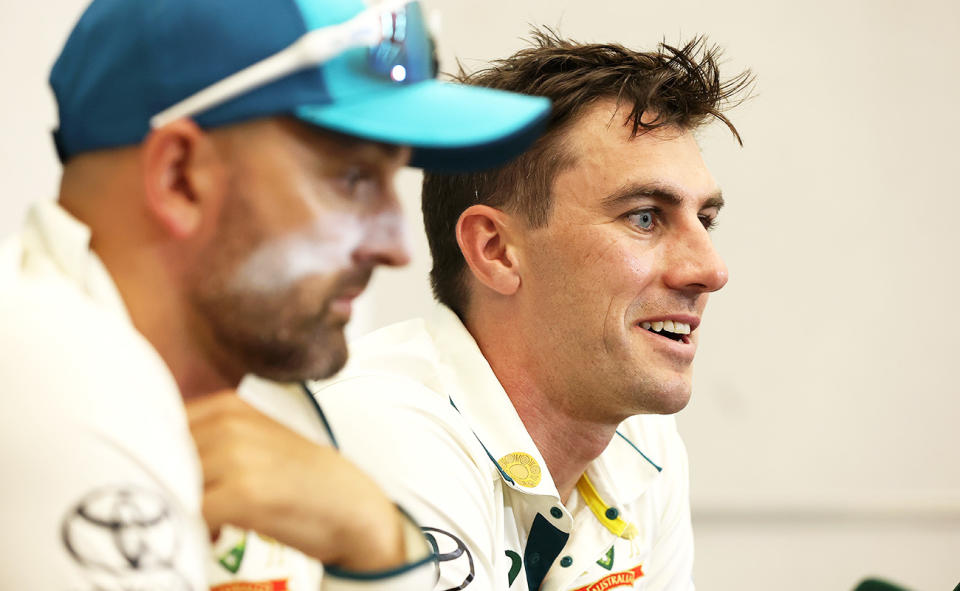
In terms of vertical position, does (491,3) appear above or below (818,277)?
above

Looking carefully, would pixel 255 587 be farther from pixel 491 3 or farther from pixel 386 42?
pixel 491 3

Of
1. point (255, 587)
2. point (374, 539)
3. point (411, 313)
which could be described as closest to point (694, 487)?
point (411, 313)

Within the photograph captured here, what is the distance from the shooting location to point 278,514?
637 mm

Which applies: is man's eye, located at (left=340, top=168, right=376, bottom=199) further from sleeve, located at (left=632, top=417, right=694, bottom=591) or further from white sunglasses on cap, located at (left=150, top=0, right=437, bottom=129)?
sleeve, located at (left=632, top=417, right=694, bottom=591)

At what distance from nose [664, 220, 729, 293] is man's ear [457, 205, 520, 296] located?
0.20 metres

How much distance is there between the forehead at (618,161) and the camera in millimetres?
1387

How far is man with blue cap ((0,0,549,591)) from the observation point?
24.4 inches

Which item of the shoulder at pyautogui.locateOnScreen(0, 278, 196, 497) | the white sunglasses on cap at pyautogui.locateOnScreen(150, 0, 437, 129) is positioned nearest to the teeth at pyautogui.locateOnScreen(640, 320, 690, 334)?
the white sunglasses on cap at pyautogui.locateOnScreen(150, 0, 437, 129)

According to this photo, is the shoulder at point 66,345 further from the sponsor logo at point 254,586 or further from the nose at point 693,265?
the nose at point 693,265

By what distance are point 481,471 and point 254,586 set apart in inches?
15.6

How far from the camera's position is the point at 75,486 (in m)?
0.52

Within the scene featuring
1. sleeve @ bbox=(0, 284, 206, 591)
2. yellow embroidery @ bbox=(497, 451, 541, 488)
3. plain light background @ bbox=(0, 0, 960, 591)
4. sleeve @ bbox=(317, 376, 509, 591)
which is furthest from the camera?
plain light background @ bbox=(0, 0, 960, 591)

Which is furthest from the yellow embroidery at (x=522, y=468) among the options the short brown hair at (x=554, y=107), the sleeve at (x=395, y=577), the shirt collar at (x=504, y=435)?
the sleeve at (x=395, y=577)

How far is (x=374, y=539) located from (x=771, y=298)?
90.8 inches
